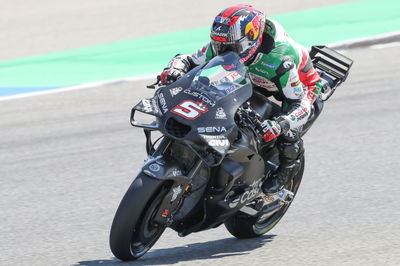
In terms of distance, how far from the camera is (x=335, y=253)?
592cm

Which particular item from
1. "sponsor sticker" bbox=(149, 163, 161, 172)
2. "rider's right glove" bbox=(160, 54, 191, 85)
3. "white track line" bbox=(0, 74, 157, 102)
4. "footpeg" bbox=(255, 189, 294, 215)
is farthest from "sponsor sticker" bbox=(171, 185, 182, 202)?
"white track line" bbox=(0, 74, 157, 102)

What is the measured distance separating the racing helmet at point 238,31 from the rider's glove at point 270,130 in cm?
43

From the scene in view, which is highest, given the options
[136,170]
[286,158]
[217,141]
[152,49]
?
[217,141]

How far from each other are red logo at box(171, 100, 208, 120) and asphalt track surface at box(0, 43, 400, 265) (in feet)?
3.20

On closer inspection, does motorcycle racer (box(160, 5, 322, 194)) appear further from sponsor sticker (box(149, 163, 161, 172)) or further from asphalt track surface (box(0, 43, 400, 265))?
sponsor sticker (box(149, 163, 161, 172))

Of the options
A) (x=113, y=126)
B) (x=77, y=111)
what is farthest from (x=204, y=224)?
(x=77, y=111)

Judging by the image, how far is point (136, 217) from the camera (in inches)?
215

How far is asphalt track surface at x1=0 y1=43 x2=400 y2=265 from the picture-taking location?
6.12 metres

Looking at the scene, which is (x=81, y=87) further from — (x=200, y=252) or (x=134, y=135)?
(x=200, y=252)

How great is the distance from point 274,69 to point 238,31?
48 cm

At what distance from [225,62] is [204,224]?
1.01 metres

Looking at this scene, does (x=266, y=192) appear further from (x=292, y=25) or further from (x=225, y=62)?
(x=292, y=25)

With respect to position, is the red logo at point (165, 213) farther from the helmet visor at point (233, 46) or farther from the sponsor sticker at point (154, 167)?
the helmet visor at point (233, 46)

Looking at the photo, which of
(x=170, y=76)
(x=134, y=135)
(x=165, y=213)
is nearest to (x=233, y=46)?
(x=170, y=76)
